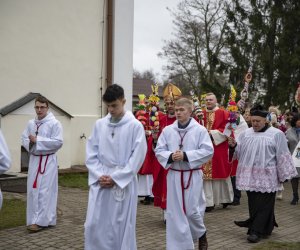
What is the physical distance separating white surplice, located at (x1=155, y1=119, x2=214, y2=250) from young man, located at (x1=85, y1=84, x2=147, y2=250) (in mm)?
808

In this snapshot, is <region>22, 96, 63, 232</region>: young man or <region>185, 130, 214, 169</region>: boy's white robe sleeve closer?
<region>185, 130, 214, 169</region>: boy's white robe sleeve

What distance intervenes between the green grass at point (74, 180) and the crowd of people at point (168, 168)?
2.56 meters

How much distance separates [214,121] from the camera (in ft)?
30.6

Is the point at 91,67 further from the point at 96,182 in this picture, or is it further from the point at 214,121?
the point at 96,182

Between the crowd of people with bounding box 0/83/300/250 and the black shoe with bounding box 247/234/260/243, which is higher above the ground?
the crowd of people with bounding box 0/83/300/250

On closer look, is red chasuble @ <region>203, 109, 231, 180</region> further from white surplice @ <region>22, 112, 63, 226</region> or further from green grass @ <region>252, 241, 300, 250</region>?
white surplice @ <region>22, 112, 63, 226</region>

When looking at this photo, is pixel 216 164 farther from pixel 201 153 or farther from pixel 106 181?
pixel 106 181

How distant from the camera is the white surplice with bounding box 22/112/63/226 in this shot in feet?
25.0

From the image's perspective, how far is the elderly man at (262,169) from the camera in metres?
7.09

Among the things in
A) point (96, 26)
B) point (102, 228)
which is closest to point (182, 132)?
point (102, 228)

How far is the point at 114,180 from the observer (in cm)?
520

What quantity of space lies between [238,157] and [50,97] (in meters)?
8.07

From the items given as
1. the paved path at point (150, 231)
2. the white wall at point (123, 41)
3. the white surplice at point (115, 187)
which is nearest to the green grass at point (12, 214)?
the paved path at point (150, 231)

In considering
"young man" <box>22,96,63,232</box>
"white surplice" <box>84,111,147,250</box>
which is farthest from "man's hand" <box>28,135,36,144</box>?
"white surplice" <box>84,111,147,250</box>
